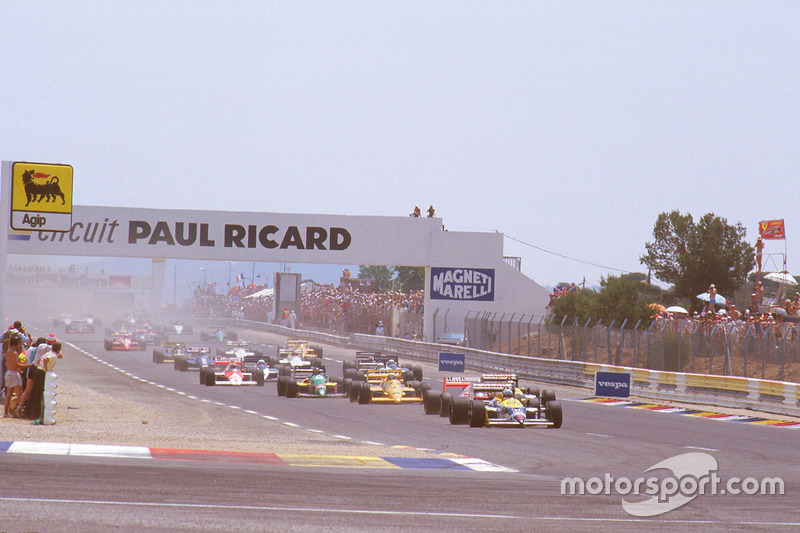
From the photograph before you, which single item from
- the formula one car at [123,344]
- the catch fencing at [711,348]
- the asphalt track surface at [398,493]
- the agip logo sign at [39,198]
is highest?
the agip logo sign at [39,198]

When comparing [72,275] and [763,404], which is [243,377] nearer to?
[763,404]

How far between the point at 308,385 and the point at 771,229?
33076mm

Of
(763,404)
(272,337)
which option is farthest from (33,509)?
(272,337)

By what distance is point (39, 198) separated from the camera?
19.2 meters

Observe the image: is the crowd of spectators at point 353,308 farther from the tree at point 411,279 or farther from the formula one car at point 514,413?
the formula one car at point 514,413

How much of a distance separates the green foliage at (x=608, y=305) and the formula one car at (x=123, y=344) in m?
21.5

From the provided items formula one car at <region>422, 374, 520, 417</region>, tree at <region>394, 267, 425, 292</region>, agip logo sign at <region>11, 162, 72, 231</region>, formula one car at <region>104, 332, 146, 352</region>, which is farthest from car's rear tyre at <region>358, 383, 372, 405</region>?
tree at <region>394, 267, 425, 292</region>

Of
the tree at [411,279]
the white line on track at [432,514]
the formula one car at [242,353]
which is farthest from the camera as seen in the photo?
the tree at [411,279]

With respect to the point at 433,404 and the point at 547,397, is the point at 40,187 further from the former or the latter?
the point at 547,397

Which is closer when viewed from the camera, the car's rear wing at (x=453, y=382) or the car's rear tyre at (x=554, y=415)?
the car's rear tyre at (x=554, y=415)

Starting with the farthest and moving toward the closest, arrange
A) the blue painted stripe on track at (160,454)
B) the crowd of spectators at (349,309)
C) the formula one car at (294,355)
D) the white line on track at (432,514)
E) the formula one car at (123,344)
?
the crowd of spectators at (349,309) → the formula one car at (123,344) → the formula one car at (294,355) → the blue painted stripe on track at (160,454) → the white line on track at (432,514)

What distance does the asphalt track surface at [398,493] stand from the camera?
840 centimetres

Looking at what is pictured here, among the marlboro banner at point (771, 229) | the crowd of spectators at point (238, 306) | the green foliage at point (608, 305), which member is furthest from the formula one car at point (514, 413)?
the crowd of spectators at point (238, 306)

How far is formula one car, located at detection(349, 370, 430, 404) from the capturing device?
79.5 feet
